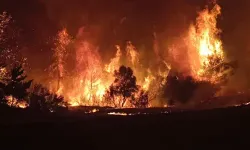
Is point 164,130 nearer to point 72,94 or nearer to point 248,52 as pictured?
point 72,94

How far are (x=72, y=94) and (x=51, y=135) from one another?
36549mm

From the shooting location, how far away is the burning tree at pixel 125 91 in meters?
47.8

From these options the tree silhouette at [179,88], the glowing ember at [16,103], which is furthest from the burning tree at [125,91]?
the glowing ember at [16,103]

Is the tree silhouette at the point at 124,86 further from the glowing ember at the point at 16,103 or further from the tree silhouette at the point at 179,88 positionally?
the glowing ember at the point at 16,103

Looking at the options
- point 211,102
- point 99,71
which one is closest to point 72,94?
point 99,71

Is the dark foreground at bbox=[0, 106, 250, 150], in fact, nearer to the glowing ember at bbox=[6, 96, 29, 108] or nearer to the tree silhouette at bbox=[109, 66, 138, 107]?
the glowing ember at bbox=[6, 96, 29, 108]

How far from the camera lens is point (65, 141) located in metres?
19.1

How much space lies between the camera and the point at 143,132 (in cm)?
2039

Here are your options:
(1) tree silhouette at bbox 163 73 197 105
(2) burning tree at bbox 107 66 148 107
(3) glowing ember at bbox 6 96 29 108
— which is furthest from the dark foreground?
(1) tree silhouette at bbox 163 73 197 105

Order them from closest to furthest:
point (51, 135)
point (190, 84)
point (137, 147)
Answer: point (137, 147) → point (51, 135) → point (190, 84)

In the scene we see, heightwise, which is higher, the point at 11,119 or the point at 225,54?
the point at 225,54

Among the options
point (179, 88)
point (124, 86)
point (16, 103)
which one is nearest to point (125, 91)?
point (124, 86)

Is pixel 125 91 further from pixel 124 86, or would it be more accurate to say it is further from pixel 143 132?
pixel 143 132

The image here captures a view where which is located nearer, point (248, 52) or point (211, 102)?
point (211, 102)
